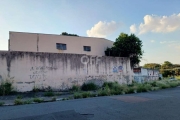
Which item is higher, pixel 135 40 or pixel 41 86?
pixel 135 40

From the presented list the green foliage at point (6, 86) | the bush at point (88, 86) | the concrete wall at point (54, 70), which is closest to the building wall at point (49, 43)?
the concrete wall at point (54, 70)

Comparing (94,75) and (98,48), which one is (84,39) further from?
(94,75)

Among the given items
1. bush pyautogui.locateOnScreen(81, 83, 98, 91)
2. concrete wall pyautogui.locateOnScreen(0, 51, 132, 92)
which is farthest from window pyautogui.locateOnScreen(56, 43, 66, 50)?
bush pyautogui.locateOnScreen(81, 83, 98, 91)

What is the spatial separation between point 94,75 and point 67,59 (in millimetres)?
3452

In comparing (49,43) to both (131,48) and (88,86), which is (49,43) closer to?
(88,86)

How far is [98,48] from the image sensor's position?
26688 millimetres

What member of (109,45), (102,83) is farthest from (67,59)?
(109,45)

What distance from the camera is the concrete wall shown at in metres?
14.3

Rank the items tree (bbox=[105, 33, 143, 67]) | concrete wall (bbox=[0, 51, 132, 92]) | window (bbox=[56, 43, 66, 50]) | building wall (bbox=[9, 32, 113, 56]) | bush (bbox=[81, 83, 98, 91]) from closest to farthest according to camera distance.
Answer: concrete wall (bbox=[0, 51, 132, 92]) < bush (bbox=[81, 83, 98, 91]) < building wall (bbox=[9, 32, 113, 56]) < tree (bbox=[105, 33, 143, 67]) < window (bbox=[56, 43, 66, 50])

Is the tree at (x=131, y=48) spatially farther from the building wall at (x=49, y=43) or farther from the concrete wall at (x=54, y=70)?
the building wall at (x=49, y=43)

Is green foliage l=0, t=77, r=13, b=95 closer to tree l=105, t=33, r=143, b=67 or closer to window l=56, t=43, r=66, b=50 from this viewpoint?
window l=56, t=43, r=66, b=50

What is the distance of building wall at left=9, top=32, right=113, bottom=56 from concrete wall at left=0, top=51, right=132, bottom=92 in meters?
7.36

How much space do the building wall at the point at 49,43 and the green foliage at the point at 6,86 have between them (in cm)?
842

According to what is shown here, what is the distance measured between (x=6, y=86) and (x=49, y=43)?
10.9 m
